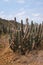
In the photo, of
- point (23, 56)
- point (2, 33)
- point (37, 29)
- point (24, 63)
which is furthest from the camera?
point (2, 33)

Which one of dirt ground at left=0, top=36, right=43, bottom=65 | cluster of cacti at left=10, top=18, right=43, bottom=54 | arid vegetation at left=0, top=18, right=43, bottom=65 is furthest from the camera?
cluster of cacti at left=10, top=18, right=43, bottom=54

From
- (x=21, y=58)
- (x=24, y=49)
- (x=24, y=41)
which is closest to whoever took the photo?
(x=21, y=58)

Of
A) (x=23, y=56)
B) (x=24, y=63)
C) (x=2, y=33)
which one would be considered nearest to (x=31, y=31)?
(x=23, y=56)

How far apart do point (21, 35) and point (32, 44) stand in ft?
3.27

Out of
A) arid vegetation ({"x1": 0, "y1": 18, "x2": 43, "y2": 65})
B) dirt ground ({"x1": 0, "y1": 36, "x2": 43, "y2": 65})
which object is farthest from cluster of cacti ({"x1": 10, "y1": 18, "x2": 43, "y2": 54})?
dirt ground ({"x1": 0, "y1": 36, "x2": 43, "y2": 65})

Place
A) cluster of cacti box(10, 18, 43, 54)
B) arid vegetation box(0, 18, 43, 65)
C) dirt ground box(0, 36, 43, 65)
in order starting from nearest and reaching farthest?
dirt ground box(0, 36, 43, 65) < arid vegetation box(0, 18, 43, 65) < cluster of cacti box(10, 18, 43, 54)

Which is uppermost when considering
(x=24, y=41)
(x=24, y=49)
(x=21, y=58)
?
(x=24, y=41)

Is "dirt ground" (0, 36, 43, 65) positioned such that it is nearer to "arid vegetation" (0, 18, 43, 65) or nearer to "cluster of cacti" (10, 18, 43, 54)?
"arid vegetation" (0, 18, 43, 65)

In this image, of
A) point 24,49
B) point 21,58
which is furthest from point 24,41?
point 21,58

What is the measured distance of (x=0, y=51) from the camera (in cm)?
1446

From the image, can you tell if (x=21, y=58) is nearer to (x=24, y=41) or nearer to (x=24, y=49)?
(x=24, y=49)

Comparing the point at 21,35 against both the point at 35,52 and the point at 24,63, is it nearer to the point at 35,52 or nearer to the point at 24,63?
the point at 35,52

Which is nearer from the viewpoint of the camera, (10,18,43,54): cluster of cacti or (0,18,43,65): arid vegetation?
(0,18,43,65): arid vegetation

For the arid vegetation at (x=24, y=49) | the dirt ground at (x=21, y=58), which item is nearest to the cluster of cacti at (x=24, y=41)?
the arid vegetation at (x=24, y=49)
